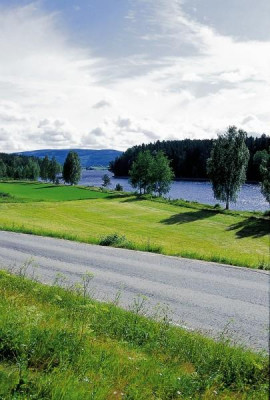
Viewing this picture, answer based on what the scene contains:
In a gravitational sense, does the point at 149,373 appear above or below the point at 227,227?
above

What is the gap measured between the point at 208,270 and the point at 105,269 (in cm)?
446

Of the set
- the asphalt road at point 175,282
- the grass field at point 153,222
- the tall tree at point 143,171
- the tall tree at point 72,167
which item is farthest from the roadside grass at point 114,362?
the tall tree at point 72,167

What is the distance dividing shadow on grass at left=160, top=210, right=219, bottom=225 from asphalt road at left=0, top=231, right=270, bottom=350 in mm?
44267

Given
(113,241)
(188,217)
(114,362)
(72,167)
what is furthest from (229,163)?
(72,167)

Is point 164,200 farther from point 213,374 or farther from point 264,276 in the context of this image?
point 213,374

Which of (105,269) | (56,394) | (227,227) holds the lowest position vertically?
(227,227)

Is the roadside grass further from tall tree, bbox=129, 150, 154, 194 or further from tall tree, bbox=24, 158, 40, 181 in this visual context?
tall tree, bbox=24, 158, 40, 181

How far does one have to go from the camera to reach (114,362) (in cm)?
608

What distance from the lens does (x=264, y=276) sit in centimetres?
1471

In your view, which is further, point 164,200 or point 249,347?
point 164,200

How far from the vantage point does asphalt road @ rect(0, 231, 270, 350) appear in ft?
32.1

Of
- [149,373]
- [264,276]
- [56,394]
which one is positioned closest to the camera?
[56,394]

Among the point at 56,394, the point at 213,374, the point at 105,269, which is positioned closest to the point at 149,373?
the point at 213,374

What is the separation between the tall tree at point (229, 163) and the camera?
250ft
